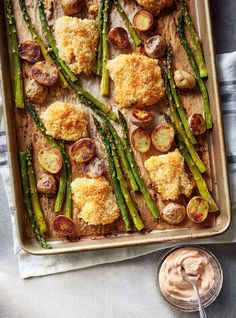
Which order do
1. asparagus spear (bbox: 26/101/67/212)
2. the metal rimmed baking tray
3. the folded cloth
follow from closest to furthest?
the metal rimmed baking tray → asparagus spear (bbox: 26/101/67/212) → the folded cloth

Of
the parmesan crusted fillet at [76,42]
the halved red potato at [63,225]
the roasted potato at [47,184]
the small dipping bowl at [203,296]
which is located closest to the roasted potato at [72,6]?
the parmesan crusted fillet at [76,42]

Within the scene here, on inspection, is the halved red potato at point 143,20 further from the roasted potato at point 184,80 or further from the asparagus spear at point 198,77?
the roasted potato at point 184,80

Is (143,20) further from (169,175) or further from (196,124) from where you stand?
(169,175)

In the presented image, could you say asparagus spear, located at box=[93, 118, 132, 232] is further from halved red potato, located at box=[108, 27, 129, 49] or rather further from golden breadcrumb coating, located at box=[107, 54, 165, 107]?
halved red potato, located at box=[108, 27, 129, 49]

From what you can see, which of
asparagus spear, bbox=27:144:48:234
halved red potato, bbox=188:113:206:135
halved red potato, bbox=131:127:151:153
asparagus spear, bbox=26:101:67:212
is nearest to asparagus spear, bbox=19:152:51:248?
asparagus spear, bbox=27:144:48:234

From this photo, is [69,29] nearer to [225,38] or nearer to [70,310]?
[225,38]

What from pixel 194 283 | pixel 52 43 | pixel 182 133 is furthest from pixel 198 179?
pixel 52 43
